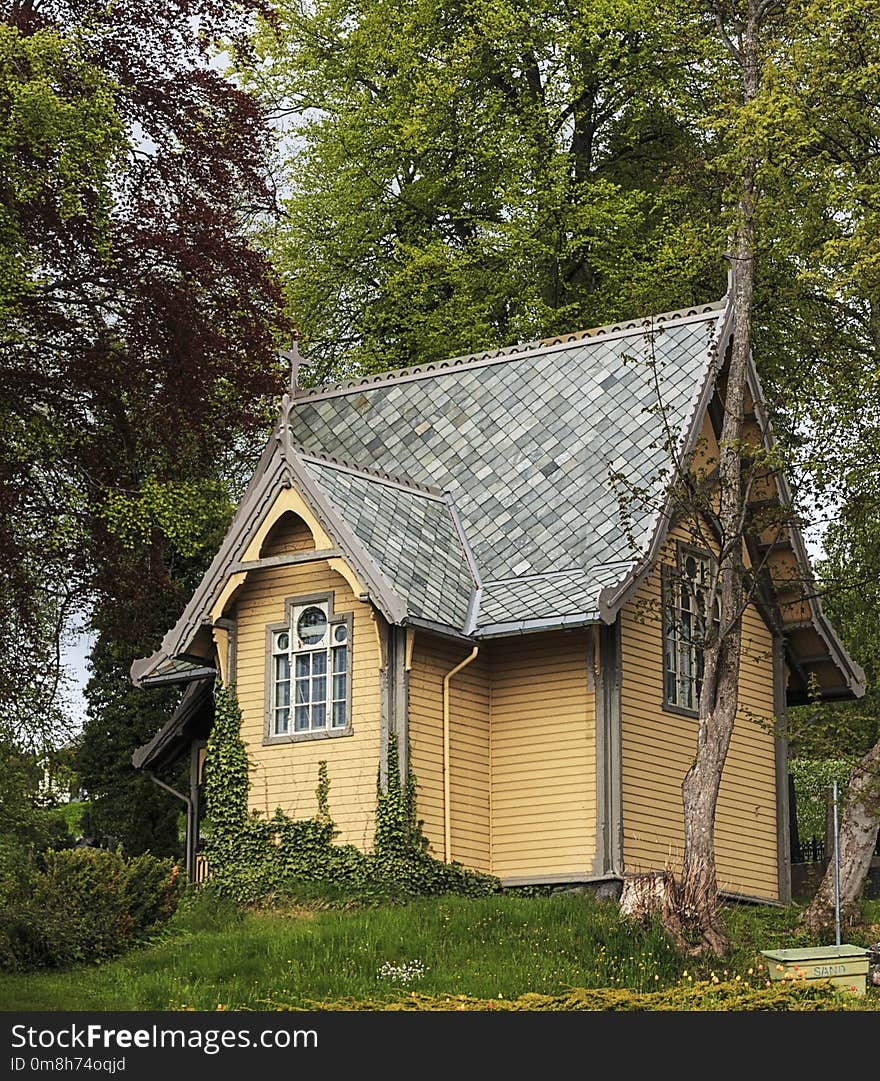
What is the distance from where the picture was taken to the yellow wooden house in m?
25.0

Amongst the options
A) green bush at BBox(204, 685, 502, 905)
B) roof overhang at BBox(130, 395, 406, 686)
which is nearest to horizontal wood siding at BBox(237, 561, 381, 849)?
green bush at BBox(204, 685, 502, 905)

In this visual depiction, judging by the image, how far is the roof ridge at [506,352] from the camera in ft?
93.5

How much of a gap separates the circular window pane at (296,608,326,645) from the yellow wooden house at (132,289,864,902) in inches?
1.0

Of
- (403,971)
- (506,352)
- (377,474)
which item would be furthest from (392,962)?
(506,352)

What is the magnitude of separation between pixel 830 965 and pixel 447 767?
21.5 ft

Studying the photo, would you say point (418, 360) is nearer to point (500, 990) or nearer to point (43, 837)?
point (43, 837)

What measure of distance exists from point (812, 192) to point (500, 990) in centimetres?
1545

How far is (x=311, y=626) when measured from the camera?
2605cm

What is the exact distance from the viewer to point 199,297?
94.3ft

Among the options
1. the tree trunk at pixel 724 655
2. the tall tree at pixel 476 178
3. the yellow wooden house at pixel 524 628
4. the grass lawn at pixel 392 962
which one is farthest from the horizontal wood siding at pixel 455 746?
the tall tree at pixel 476 178

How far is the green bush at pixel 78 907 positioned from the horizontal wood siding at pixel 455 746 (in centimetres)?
367

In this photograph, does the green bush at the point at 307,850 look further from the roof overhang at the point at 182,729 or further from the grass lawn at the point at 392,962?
the roof overhang at the point at 182,729

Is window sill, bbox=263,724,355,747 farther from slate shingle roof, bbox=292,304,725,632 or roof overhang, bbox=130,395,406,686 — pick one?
slate shingle roof, bbox=292,304,725,632

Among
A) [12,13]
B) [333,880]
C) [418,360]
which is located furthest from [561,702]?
[418,360]
